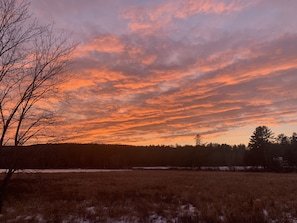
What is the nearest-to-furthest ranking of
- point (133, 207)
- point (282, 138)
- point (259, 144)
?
point (133, 207)
point (259, 144)
point (282, 138)

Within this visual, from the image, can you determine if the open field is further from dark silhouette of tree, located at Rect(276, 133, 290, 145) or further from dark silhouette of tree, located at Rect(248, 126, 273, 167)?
dark silhouette of tree, located at Rect(276, 133, 290, 145)

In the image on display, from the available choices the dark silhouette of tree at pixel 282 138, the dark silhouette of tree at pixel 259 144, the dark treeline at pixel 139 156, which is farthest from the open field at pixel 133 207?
the dark silhouette of tree at pixel 282 138

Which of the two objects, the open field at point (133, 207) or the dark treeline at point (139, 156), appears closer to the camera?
the dark treeline at point (139, 156)

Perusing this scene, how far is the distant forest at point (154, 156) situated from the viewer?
11172 mm

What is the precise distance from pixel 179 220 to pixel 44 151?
580 centimetres

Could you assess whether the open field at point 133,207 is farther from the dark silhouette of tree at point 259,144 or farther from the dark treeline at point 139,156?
the dark silhouette of tree at point 259,144

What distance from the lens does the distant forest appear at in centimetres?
1117

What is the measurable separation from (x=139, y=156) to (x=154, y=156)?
7.25 meters

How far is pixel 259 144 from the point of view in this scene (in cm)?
7944

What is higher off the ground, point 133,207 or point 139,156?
point 139,156

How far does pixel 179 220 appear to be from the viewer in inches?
521

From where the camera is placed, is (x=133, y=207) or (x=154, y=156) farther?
(x=154, y=156)

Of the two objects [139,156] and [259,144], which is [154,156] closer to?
[139,156]

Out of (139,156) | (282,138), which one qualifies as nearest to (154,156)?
(139,156)
